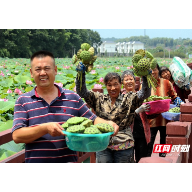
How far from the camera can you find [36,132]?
1674mm

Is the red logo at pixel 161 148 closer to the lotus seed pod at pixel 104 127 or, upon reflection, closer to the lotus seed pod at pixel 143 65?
the lotus seed pod at pixel 143 65

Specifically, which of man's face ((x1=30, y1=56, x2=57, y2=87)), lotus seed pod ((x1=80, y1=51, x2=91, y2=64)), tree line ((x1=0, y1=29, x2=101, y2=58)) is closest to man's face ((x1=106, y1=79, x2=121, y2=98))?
lotus seed pod ((x1=80, y1=51, x2=91, y2=64))

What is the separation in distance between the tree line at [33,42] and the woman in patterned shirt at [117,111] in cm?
3875

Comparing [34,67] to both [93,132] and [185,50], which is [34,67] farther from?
[185,50]

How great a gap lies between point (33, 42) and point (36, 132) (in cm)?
4735

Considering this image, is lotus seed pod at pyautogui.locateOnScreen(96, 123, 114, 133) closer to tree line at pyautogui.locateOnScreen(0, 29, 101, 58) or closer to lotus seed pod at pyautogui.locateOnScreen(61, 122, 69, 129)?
lotus seed pod at pyautogui.locateOnScreen(61, 122, 69, 129)

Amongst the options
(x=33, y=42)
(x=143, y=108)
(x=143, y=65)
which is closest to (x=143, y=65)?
(x=143, y=65)

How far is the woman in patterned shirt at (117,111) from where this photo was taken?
242 cm

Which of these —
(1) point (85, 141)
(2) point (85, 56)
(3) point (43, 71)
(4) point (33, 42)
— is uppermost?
(4) point (33, 42)

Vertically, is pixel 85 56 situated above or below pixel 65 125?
above

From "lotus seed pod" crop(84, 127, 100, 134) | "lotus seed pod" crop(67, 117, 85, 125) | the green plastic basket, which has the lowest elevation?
the green plastic basket

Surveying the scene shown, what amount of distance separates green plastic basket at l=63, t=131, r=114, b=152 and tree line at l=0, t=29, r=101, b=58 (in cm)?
3942

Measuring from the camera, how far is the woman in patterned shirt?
7.95 feet

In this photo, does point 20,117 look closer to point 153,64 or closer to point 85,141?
point 85,141
